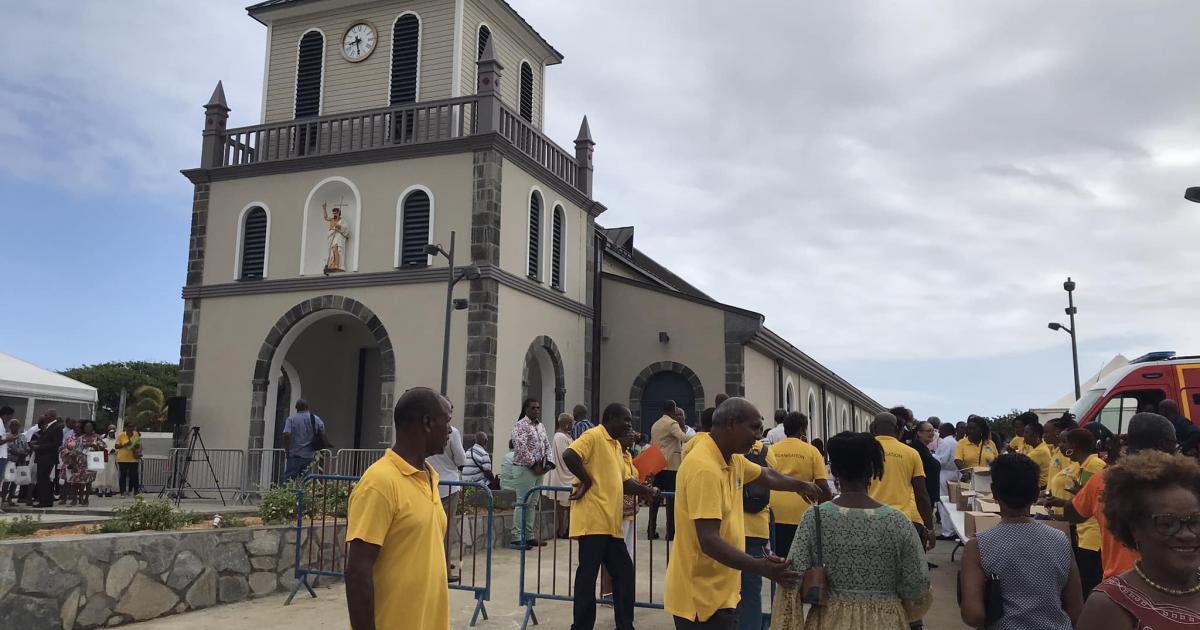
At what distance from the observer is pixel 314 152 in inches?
785

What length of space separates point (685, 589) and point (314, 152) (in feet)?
58.4

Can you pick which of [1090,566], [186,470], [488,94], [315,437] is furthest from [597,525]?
[186,470]

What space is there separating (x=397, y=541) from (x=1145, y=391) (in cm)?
1469

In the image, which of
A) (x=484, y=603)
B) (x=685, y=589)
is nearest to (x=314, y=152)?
(x=484, y=603)

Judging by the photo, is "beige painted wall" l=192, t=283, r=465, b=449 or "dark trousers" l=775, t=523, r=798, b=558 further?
"beige painted wall" l=192, t=283, r=465, b=449

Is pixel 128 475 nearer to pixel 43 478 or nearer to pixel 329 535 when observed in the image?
pixel 43 478

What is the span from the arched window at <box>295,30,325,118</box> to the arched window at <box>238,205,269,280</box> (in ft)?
10.0

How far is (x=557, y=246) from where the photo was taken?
69.5ft

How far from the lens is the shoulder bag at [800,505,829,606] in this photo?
11.2ft

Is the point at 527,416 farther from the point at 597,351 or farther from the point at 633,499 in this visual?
the point at 597,351

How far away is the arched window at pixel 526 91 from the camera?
23156 millimetres

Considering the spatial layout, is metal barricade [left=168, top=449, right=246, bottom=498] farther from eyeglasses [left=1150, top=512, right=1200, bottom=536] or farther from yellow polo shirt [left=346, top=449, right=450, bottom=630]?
eyeglasses [left=1150, top=512, right=1200, bottom=536]

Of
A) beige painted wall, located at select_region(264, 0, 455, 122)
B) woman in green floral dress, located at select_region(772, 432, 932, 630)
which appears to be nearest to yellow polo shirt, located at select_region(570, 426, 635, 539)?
woman in green floral dress, located at select_region(772, 432, 932, 630)

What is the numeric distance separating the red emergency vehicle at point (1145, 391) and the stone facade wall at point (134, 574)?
12.6 m
